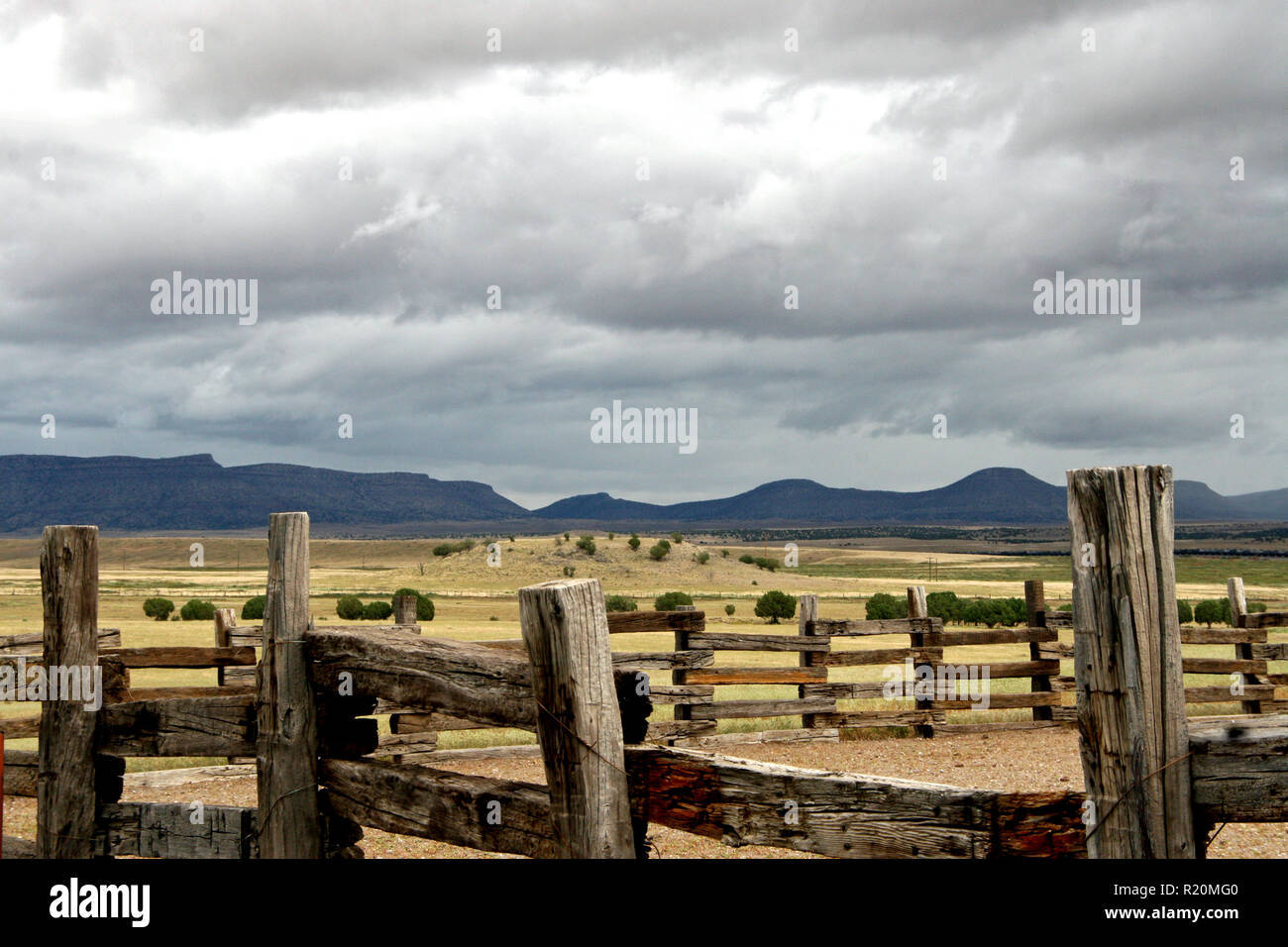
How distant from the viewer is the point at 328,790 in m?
5.20

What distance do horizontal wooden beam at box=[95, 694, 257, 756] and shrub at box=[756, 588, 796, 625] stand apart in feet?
163

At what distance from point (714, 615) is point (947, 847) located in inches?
2189

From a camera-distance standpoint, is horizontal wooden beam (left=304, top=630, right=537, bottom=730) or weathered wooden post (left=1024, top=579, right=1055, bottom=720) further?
weathered wooden post (left=1024, top=579, right=1055, bottom=720)

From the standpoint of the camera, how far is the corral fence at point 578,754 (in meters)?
3.22

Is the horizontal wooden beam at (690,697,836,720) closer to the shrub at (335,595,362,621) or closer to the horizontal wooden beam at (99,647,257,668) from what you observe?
the horizontal wooden beam at (99,647,257,668)

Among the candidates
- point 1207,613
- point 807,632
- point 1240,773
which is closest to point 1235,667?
point 807,632

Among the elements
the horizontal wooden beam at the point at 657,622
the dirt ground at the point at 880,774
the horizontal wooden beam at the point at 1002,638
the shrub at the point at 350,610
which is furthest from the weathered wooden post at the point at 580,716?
the shrub at the point at 350,610

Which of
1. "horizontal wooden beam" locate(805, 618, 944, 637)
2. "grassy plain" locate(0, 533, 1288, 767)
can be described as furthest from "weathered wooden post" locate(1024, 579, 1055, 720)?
"horizontal wooden beam" locate(805, 618, 944, 637)

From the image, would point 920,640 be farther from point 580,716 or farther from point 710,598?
point 710,598

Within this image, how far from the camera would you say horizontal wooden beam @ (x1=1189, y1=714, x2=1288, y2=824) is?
3.17m

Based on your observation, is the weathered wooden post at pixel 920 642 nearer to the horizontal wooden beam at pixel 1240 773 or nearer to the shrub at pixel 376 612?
the horizontal wooden beam at pixel 1240 773

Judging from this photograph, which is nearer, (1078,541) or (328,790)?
(1078,541)
